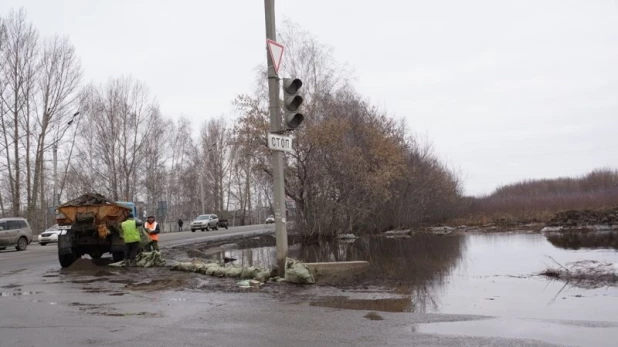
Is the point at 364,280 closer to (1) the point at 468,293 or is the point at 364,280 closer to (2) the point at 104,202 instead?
(1) the point at 468,293

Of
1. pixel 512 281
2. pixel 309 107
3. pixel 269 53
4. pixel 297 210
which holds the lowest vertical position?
pixel 512 281

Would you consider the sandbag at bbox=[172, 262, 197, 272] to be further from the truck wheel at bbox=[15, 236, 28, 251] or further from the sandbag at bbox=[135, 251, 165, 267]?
the truck wheel at bbox=[15, 236, 28, 251]

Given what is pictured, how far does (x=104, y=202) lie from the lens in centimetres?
1700

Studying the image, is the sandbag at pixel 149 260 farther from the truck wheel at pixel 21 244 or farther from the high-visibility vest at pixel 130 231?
the truck wheel at pixel 21 244

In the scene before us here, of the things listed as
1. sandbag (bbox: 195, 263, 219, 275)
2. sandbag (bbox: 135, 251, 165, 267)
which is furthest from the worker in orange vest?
sandbag (bbox: 195, 263, 219, 275)

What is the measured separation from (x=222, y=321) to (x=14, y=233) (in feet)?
79.9

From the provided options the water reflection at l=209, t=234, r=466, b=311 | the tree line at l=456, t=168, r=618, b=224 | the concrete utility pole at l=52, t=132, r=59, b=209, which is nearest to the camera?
the water reflection at l=209, t=234, r=466, b=311

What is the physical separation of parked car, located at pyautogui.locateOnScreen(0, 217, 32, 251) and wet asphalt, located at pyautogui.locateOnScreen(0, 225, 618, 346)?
1795 cm

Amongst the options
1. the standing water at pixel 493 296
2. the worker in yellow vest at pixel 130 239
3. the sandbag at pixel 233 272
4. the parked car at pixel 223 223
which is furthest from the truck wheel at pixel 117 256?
the parked car at pixel 223 223

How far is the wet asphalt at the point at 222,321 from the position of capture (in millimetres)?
6195

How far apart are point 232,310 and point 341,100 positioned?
26638 millimetres

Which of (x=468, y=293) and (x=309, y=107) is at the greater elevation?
(x=309, y=107)

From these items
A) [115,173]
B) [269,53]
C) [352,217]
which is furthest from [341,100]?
[115,173]

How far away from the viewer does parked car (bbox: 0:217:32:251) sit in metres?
26.8
